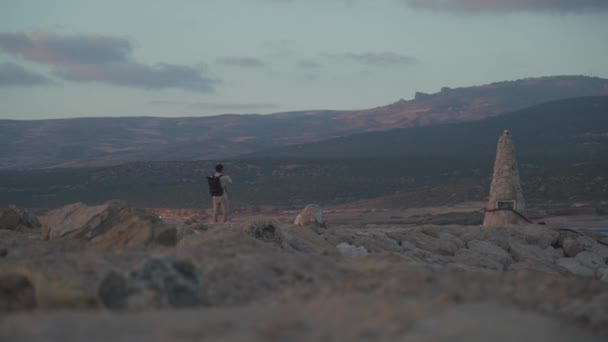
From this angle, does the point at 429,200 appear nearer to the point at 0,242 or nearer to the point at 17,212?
the point at 17,212

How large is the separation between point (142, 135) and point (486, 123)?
8064 centimetres

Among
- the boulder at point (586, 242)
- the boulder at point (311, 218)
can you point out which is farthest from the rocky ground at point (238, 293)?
the boulder at point (586, 242)

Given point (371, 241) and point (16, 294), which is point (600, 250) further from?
point (16, 294)

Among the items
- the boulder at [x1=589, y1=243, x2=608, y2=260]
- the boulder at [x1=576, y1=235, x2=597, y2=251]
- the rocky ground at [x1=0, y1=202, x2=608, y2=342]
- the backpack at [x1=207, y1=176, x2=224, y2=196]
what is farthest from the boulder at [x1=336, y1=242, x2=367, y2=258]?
the boulder at [x1=576, y1=235, x2=597, y2=251]

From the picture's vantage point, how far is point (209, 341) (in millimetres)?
6809

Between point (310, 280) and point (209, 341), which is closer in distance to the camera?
point (209, 341)

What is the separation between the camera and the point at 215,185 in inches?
916

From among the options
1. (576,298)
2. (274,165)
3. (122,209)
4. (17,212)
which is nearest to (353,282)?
(576,298)

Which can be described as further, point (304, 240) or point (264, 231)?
point (304, 240)

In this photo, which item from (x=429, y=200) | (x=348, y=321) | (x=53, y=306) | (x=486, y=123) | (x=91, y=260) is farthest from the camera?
(x=486, y=123)

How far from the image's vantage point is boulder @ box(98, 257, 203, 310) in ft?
29.5

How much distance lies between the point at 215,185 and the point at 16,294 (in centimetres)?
1408

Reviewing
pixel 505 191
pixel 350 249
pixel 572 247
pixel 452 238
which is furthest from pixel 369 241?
pixel 572 247

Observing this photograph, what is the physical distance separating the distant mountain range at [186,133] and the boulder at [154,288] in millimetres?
127835
